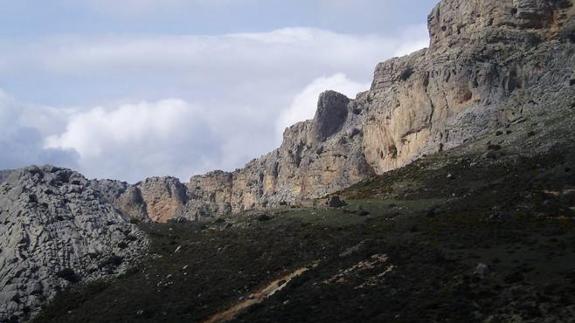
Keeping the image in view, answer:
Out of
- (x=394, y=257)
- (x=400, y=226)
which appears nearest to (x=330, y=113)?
(x=400, y=226)

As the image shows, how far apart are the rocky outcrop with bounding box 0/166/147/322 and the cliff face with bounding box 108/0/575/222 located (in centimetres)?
2753

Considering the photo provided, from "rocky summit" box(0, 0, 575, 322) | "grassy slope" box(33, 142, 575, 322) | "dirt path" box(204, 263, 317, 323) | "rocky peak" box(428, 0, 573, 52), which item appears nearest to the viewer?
"grassy slope" box(33, 142, 575, 322)

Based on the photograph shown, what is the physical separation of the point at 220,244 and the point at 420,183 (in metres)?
21.9

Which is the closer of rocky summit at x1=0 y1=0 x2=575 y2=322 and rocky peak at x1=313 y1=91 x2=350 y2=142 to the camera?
rocky summit at x1=0 y1=0 x2=575 y2=322

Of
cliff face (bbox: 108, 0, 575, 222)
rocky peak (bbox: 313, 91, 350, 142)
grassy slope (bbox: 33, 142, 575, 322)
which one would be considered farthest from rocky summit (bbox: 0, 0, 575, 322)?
rocky peak (bbox: 313, 91, 350, 142)

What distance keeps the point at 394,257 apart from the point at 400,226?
10937 millimetres

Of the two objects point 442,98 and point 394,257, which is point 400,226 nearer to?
point 394,257

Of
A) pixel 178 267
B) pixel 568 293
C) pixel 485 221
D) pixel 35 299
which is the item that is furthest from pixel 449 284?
pixel 35 299

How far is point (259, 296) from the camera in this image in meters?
44.5

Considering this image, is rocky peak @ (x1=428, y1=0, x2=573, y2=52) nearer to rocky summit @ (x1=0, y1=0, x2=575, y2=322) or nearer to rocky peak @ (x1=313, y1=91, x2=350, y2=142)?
rocky summit @ (x1=0, y1=0, x2=575, y2=322)

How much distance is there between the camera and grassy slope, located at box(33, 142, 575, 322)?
33375mm

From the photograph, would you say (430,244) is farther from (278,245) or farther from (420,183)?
(420,183)

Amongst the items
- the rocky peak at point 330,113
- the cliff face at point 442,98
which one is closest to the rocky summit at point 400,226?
the cliff face at point 442,98

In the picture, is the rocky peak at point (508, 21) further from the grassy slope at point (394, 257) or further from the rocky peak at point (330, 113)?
the rocky peak at point (330, 113)
